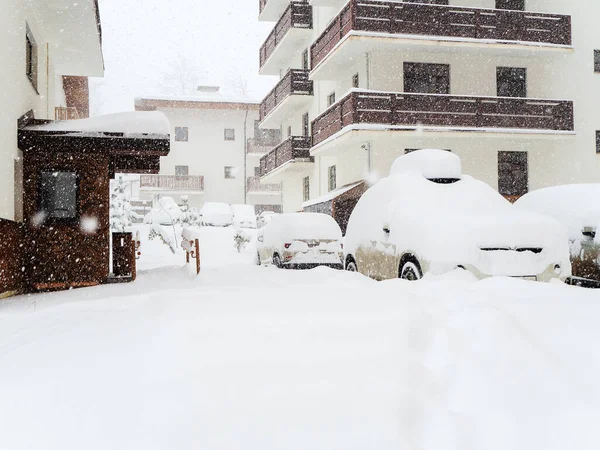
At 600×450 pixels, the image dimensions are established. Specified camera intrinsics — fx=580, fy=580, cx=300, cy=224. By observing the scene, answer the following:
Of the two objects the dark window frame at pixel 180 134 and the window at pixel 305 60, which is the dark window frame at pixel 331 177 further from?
the dark window frame at pixel 180 134

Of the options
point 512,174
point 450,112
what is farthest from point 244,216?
point 450,112

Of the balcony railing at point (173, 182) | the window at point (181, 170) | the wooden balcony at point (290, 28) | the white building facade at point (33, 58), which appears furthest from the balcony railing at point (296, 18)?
the window at point (181, 170)

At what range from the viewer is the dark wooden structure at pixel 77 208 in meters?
10.0

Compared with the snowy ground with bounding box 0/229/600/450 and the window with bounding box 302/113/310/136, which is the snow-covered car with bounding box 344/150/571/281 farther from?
the window with bounding box 302/113/310/136

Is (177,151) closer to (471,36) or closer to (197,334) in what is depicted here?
(471,36)

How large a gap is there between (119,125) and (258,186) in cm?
3450

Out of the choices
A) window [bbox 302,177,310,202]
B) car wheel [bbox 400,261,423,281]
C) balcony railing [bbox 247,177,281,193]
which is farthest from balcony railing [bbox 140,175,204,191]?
car wheel [bbox 400,261,423,281]

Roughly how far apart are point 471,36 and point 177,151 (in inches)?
1104

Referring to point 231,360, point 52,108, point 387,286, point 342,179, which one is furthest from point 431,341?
point 342,179

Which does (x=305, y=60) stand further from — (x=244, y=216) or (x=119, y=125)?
(x=119, y=125)

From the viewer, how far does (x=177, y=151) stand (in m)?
44.4

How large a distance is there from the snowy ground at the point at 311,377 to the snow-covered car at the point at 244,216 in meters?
Result: 29.7

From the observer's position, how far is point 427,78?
73.7 ft

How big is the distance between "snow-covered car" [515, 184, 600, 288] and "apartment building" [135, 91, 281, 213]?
3468cm
